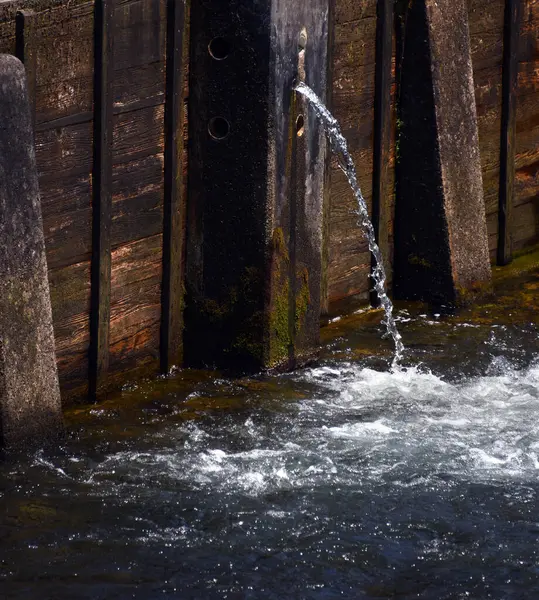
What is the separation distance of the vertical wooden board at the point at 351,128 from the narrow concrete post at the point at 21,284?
2661 mm

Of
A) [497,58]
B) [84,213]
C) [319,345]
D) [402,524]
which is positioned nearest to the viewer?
[402,524]

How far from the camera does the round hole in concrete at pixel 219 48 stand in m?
7.90

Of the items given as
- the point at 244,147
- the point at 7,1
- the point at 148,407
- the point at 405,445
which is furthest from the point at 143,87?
the point at 405,445

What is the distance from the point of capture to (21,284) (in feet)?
22.5

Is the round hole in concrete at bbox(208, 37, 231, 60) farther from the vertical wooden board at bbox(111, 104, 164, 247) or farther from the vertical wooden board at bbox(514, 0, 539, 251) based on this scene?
the vertical wooden board at bbox(514, 0, 539, 251)

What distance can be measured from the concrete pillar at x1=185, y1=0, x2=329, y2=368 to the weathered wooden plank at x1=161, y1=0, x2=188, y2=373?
61 millimetres

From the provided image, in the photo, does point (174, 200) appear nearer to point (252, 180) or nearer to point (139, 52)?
point (252, 180)

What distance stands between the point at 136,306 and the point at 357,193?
5.34 ft

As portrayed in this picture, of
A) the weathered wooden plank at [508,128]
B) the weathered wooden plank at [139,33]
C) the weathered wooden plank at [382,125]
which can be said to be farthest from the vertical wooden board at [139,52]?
the weathered wooden plank at [508,128]

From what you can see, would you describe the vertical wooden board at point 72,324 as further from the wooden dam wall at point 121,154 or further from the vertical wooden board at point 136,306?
the vertical wooden board at point 136,306

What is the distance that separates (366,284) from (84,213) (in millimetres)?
2700

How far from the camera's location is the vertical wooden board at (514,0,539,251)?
10773mm

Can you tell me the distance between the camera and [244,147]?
7938mm

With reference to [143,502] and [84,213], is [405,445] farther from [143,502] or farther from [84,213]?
[84,213]
